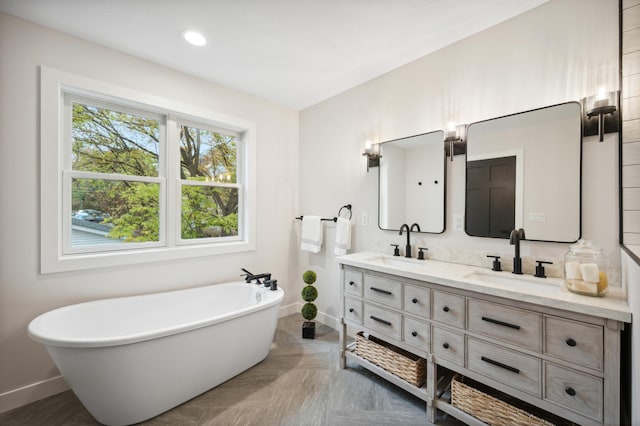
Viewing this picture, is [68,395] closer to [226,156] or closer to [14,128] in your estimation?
[14,128]

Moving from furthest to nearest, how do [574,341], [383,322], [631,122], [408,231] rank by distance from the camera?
1. [408,231]
2. [383,322]
3. [631,122]
4. [574,341]

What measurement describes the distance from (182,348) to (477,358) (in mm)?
1720

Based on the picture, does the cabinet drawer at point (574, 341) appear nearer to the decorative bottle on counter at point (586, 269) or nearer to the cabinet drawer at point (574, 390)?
the cabinet drawer at point (574, 390)

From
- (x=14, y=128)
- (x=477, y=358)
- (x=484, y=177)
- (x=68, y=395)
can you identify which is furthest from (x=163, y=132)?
(x=477, y=358)

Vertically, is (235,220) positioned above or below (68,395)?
above

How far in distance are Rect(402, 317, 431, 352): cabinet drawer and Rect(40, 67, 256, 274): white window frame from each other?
1832 mm

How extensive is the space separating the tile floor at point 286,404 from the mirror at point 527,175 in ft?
4.24

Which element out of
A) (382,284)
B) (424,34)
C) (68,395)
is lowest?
(68,395)

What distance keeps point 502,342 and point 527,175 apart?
3.28 ft

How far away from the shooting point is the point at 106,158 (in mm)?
2256

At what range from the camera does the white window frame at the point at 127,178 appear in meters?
1.85

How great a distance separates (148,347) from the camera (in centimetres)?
154

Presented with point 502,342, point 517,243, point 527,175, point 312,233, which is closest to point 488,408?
point 502,342

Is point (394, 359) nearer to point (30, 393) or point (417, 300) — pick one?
point (417, 300)
